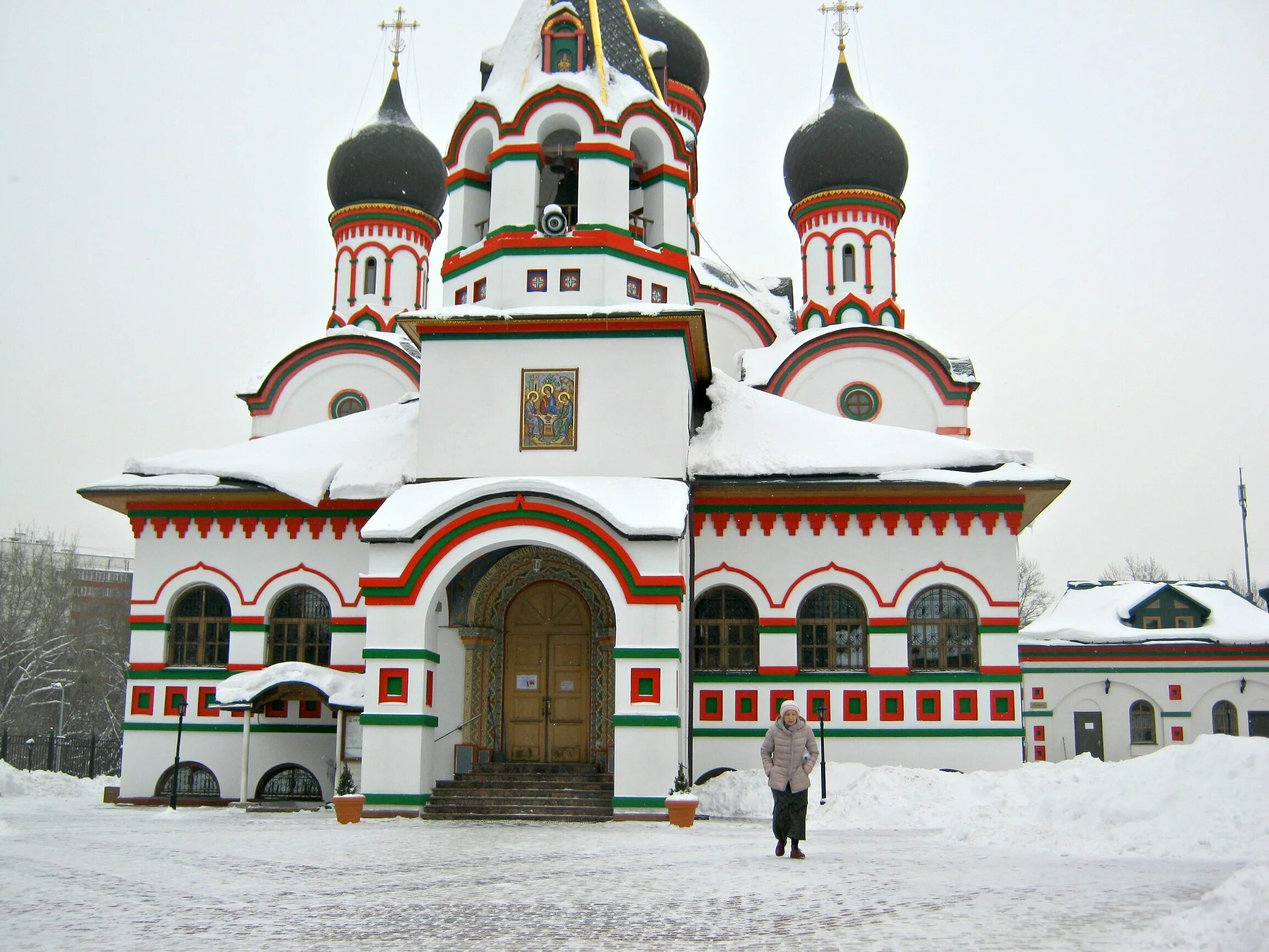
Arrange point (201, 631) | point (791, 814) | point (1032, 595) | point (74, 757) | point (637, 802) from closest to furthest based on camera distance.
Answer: point (791, 814) → point (637, 802) → point (201, 631) → point (74, 757) → point (1032, 595)

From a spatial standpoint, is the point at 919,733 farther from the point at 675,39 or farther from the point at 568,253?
the point at 675,39

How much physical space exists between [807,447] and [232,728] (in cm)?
871

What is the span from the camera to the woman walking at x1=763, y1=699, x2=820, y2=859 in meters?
9.52

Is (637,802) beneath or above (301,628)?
beneath

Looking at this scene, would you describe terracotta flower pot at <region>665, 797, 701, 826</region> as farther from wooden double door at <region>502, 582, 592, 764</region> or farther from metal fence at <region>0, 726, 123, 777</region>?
metal fence at <region>0, 726, 123, 777</region>

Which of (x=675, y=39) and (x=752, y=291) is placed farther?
(x=752, y=291)

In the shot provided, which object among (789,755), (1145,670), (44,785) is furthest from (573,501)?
(1145,670)

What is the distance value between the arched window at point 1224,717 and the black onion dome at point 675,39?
59.1 ft

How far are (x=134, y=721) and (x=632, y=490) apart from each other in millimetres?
7914

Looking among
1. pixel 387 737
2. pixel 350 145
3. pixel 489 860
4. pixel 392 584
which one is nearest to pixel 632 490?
pixel 392 584

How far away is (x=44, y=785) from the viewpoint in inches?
715

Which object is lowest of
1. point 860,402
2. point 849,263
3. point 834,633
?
point 834,633

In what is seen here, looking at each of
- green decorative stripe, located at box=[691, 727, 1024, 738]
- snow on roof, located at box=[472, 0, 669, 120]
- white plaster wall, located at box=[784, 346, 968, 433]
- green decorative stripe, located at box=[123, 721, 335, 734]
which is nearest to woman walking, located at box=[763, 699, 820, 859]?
green decorative stripe, located at box=[691, 727, 1024, 738]

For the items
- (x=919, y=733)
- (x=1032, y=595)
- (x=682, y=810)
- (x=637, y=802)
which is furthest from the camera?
(x=1032, y=595)
